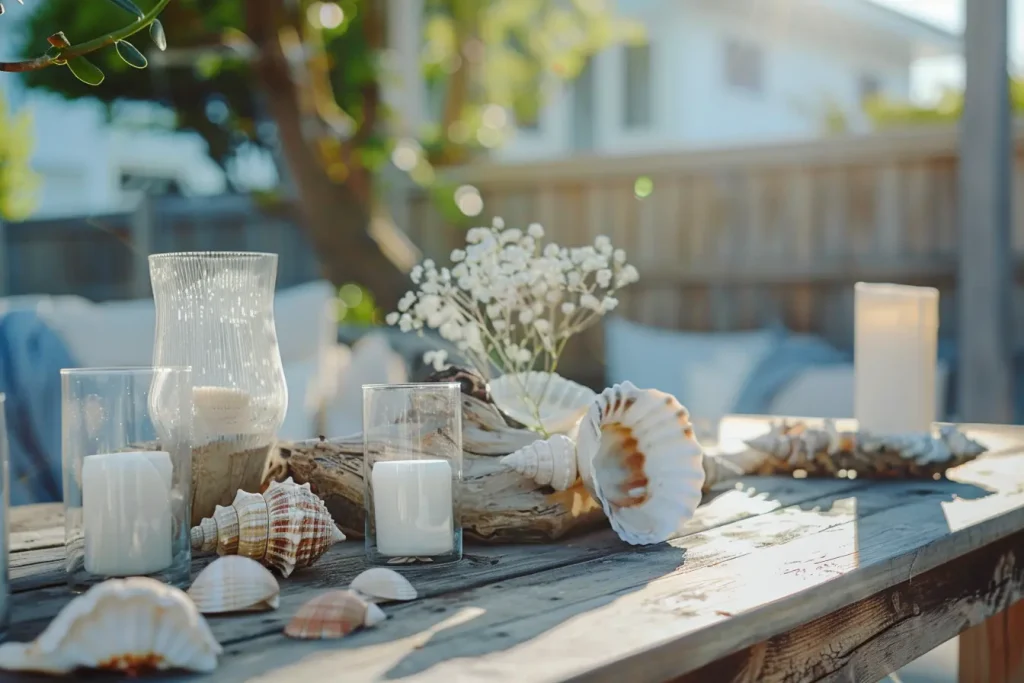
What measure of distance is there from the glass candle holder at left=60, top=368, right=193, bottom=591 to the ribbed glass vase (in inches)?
7.7

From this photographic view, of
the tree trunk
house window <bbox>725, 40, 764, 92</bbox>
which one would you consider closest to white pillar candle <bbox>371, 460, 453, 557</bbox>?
the tree trunk

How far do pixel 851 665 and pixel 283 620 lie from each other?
1.64ft

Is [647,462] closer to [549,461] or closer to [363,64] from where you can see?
[549,461]

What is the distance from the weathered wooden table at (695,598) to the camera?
717 millimetres

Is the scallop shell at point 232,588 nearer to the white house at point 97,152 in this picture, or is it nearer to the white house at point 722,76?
the white house at point 97,152

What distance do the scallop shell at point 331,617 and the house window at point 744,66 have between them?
10365 millimetres

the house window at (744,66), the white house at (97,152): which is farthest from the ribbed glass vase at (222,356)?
the house window at (744,66)

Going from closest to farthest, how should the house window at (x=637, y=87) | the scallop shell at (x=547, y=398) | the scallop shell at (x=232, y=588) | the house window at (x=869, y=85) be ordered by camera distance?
1. the scallop shell at (x=232, y=588)
2. the scallop shell at (x=547, y=398)
3. the house window at (x=637, y=87)
4. the house window at (x=869, y=85)

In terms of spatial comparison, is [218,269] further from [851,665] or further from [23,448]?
[23,448]

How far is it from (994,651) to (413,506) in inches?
41.0

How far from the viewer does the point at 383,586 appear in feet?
2.82

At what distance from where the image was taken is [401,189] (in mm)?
5129

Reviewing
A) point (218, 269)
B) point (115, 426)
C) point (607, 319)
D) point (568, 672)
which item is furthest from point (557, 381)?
point (607, 319)

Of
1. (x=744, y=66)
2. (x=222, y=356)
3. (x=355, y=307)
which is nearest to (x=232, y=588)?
(x=222, y=356)
